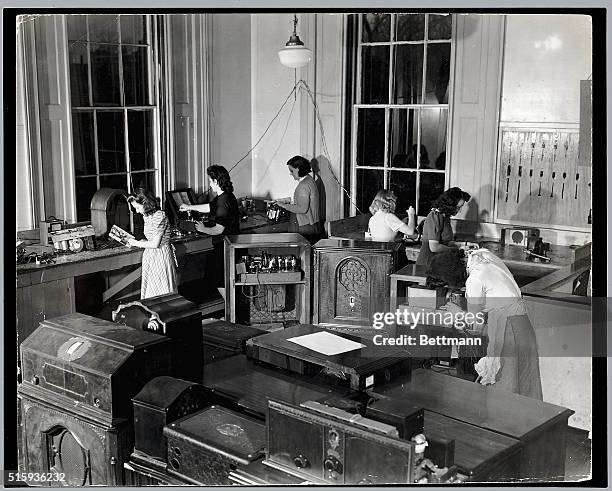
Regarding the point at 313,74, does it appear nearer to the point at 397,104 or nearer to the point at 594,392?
the point at 397,104

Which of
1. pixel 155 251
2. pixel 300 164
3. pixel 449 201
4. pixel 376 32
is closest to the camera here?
pixel 155 251

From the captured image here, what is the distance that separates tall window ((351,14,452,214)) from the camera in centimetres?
639

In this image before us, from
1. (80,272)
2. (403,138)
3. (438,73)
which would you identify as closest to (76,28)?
(80,272)

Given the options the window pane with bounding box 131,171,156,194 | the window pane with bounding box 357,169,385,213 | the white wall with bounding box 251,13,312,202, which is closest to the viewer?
the white wall with bounding box 251,13,312,202

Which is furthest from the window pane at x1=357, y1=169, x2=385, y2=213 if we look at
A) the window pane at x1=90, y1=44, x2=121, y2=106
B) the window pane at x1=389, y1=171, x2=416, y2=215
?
the window pane at x1=90, y1=44, x2=121, y2=106

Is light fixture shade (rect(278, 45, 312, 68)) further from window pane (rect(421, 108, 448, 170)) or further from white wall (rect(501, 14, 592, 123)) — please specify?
window pane (rect(421, 108, 448, 170))

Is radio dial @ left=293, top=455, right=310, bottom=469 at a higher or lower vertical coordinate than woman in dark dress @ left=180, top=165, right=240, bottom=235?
lower

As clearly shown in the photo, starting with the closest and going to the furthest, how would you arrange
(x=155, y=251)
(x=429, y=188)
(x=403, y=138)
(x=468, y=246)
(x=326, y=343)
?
(x=326, y=343) → (x=155, y=251) → (x=468, y=246) → (x=429, y=188) → (x=403, y=138)

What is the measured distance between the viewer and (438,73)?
6430 millimetres

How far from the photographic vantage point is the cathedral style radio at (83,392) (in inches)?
114

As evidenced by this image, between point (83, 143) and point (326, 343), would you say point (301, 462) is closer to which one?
point (326, 343)

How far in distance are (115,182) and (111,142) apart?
306mm

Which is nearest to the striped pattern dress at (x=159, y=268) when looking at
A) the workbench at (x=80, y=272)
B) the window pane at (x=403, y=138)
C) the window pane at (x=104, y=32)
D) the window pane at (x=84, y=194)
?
the workbench at (x=80, y=272)

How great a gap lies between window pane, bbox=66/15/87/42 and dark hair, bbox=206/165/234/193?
4.38ft
